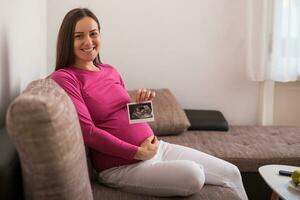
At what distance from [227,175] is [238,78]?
1338 mm

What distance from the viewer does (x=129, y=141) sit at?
1.75 metres

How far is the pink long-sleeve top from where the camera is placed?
1.63m

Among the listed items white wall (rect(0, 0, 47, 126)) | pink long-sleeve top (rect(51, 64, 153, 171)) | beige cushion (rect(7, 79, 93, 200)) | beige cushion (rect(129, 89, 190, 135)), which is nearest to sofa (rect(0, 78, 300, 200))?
beige cushion (rect(7, 79, 93, 200))

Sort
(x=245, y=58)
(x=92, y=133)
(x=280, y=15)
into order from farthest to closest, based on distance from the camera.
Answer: (x=245, y=58) < (x=280, y=15) < (x=92, y=133)

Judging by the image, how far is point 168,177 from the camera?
5.32 feet

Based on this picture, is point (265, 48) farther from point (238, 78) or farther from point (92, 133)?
point (92, 133)

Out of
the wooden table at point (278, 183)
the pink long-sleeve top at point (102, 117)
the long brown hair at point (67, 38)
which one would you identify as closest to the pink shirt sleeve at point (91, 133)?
the pink long-sleeve top at point (102, 117)

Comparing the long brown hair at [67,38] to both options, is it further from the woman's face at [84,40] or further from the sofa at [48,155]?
the sofa at [48,155]

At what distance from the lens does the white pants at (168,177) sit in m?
1.61

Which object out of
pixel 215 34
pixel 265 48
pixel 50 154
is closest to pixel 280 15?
pixel 265 48

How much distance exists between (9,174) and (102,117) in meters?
0.54

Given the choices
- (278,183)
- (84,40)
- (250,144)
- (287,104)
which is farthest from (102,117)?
(287,104)

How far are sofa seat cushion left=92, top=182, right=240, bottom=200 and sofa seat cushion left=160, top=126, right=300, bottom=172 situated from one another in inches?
21.0

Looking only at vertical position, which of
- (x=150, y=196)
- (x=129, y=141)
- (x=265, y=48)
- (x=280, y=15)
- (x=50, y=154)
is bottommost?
(x=150, y=196)
